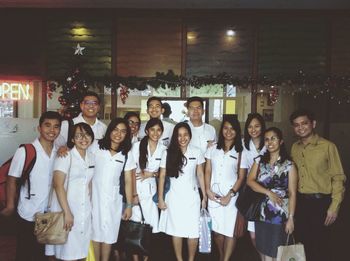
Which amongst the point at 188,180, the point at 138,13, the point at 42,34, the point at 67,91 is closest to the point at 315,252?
the point at 188,180

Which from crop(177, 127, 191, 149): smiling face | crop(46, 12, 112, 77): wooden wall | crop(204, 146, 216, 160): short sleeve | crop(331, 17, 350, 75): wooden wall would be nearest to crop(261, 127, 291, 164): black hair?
crop(204, 146, 216, 160): short sleeve

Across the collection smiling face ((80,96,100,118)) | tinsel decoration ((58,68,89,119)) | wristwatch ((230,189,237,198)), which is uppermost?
tinsel decoration ((58,68,89,119))

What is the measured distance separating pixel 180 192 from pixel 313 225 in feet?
5.07

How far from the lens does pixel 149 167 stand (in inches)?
169

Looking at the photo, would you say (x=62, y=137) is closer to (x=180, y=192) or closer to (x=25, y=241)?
(x=25, y=241)

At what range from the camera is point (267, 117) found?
674 centimetres

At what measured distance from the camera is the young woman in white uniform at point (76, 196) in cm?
344

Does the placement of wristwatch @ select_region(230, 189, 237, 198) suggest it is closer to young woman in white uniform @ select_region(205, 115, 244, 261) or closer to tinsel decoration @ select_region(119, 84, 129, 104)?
young woman in white uniform @ select_region(205, 115, 244, 261)

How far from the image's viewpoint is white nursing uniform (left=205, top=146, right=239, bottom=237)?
4.22 metres

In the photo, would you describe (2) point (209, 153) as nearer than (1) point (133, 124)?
Yes

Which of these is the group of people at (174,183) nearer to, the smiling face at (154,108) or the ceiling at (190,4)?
the smiling face at (154,108)

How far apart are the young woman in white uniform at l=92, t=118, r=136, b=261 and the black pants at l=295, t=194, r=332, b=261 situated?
6.36 ft

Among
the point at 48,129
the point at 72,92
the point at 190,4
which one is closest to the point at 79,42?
the point at 72,92

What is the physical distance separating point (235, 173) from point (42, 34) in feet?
16.5
